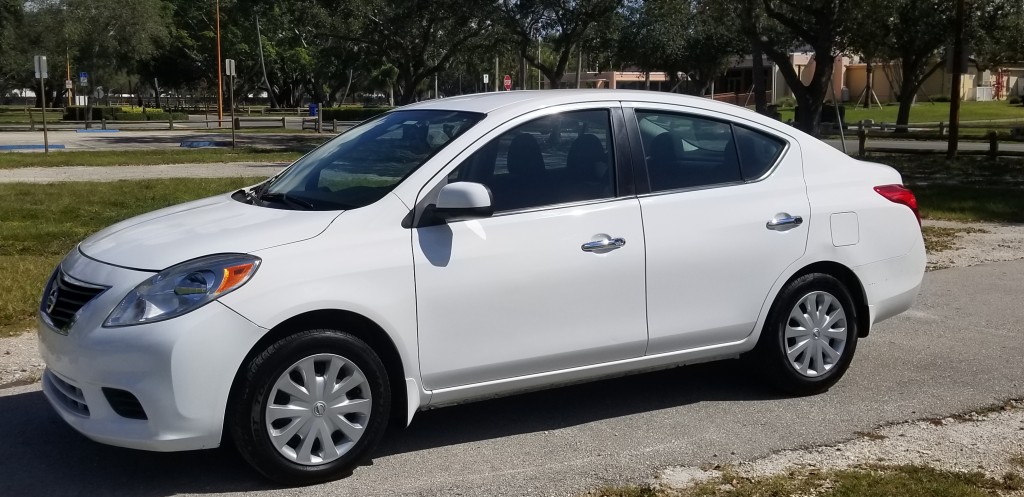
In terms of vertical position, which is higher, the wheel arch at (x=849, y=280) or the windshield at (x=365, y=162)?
the windshield at (x=365, y=162)

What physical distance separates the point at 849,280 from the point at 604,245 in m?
1.72

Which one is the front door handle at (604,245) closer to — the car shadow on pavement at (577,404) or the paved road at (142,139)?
the car shadow on pavement at (577,404)

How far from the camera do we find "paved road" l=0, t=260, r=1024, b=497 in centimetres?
480

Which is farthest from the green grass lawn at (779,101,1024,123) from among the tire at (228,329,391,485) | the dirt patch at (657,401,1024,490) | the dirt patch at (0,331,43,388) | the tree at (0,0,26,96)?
the tire at (228,329,391,485)

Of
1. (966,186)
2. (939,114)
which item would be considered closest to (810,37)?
(966,186)

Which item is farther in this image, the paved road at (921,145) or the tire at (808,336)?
the paved road at (921,145)

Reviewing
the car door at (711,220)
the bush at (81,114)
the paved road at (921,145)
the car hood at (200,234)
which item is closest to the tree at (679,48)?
the paved road at (921,145)

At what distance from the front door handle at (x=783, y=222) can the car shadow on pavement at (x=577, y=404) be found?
85 centimetres

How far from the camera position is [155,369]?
4.36 metres

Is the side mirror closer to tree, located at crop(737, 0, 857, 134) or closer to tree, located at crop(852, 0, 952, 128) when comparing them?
tree, located at crop(737, 0, 857, 134)

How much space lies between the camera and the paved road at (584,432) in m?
4.80

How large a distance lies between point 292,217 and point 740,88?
282 ft

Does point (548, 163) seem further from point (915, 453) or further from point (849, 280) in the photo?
point (915, 453)

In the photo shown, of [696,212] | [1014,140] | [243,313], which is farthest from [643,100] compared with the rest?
[1014,140]
